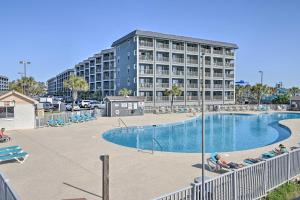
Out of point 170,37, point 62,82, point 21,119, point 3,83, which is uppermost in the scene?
point 170,37

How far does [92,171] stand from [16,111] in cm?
1686

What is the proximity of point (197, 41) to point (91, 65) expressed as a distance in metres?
45.2

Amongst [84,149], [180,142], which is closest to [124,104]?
[180,142]

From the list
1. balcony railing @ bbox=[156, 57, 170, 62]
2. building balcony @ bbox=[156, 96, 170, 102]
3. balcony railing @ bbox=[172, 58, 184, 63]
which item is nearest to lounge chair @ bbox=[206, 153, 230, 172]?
building balcony @ bbox=[156, 96, 170, 102]

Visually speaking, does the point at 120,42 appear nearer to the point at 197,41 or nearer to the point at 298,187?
the point at 197,41

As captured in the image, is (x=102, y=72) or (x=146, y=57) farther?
(x=102, y=72)

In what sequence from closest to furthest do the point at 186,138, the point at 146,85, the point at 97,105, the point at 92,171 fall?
the point at 92,171
the point at 186,138
the point at 146,85
the point at 97,105

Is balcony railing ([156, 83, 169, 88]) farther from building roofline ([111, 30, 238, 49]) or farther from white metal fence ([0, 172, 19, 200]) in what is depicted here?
white metal fence ([0, 172, 19, 200])

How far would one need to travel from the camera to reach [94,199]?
345 inches

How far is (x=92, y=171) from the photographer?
39.3 feet

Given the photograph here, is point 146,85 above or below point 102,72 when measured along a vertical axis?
below

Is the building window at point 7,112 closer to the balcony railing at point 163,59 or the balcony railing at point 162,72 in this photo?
the balcony railing at point 162,72

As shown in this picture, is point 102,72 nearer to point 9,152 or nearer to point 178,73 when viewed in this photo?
point 178,73

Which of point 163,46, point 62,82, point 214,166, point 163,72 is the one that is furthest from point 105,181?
point 62,82
